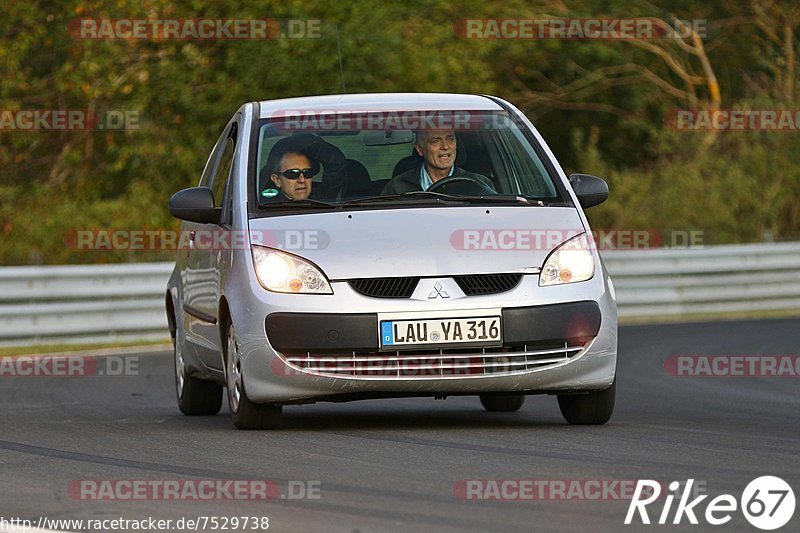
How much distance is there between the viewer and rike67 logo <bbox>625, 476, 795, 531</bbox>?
5949mm

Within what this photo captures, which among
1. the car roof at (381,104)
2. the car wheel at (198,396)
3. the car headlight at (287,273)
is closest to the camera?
the car headlight at (287,273)

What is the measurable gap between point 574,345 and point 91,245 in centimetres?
1583

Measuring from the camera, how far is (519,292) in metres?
8.61

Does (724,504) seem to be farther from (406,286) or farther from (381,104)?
(381,104)

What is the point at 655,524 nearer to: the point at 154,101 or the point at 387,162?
the point at 387,162

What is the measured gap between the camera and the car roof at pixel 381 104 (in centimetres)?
991

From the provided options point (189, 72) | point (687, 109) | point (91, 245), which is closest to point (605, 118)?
point (687, 109)

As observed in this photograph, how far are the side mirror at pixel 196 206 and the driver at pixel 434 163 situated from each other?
0.96 meters

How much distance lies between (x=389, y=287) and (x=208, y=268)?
1.60 m

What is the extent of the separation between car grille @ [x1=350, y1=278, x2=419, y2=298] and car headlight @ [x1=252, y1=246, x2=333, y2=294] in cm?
17
